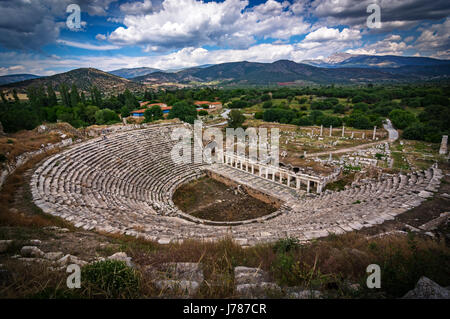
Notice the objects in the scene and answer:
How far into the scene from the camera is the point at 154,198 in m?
17.2

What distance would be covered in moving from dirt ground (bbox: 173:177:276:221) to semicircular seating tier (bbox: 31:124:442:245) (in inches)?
46.8

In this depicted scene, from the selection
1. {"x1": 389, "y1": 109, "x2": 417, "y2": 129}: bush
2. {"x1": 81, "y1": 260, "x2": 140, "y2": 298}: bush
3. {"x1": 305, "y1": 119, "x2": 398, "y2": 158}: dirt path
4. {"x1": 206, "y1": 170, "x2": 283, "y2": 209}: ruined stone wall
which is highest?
{"x1": 389, "y1": 109, "x2": 417, "y2": 129}: bush

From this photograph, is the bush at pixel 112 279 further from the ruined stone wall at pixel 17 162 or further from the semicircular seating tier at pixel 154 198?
the ruined stone wall at pixel 17 162

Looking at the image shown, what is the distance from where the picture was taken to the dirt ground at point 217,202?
658 inches

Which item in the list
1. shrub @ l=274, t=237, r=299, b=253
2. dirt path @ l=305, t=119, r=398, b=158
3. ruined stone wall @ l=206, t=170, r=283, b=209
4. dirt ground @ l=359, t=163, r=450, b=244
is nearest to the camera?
shrub @ l=274, t=237, r=299, b=253

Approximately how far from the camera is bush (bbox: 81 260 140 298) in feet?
12.3

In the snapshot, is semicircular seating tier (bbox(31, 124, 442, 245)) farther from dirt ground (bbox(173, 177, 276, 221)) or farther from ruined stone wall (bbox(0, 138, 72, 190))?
dirt ground (bbox(173, 177, 276, 221))

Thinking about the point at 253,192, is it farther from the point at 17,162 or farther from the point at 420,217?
the point at 17,162

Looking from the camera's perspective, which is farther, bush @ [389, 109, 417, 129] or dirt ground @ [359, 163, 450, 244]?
bush @ [389, 109, 417, 129]

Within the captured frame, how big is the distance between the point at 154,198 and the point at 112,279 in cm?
1381

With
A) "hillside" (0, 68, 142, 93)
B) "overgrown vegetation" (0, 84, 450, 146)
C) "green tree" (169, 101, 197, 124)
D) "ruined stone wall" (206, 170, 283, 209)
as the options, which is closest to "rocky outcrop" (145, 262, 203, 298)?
"ruined stone wall" (206, 170, 283, 209)
